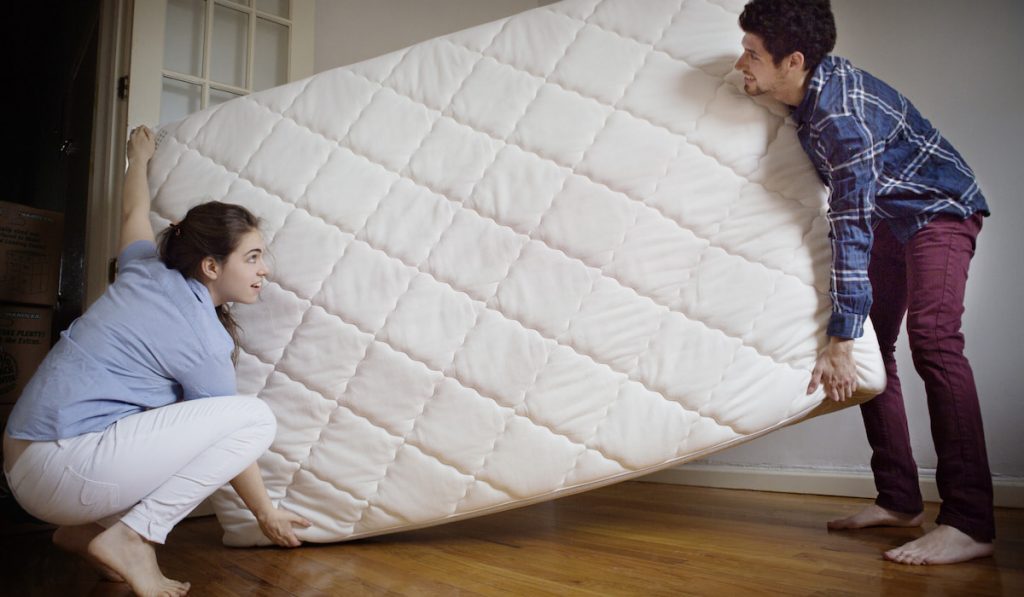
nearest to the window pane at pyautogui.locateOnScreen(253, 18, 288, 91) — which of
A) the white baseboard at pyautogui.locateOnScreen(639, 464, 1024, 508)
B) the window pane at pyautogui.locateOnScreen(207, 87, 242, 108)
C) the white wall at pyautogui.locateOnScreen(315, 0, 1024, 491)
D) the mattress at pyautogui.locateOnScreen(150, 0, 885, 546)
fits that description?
the window pane at pyautogui.locateOnScreen(207, 87, 242, 108)

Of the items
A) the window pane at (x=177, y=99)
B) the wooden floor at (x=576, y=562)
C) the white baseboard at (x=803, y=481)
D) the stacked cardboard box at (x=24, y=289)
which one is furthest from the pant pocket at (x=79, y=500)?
the white baseboard at (x=803, y=481)

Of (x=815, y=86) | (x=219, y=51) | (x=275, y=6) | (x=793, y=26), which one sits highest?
(x=275, y=6)

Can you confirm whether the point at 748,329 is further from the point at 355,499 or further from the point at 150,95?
the point at 150,95

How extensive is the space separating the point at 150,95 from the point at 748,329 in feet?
5.69

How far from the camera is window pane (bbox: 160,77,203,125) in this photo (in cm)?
211

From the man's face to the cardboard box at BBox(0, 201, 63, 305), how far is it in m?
1.78

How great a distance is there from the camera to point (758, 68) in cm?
133

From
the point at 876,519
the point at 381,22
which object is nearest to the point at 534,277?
the point at 876,519

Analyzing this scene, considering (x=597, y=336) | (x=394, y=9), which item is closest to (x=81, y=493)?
(x=597, y=336)

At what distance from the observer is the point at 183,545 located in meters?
1.49

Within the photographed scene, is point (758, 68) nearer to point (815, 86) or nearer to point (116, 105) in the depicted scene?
point (815, 86)

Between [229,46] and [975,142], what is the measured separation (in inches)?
85.9

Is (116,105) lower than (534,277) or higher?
higher

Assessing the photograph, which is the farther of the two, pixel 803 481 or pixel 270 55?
pixel 270 55
